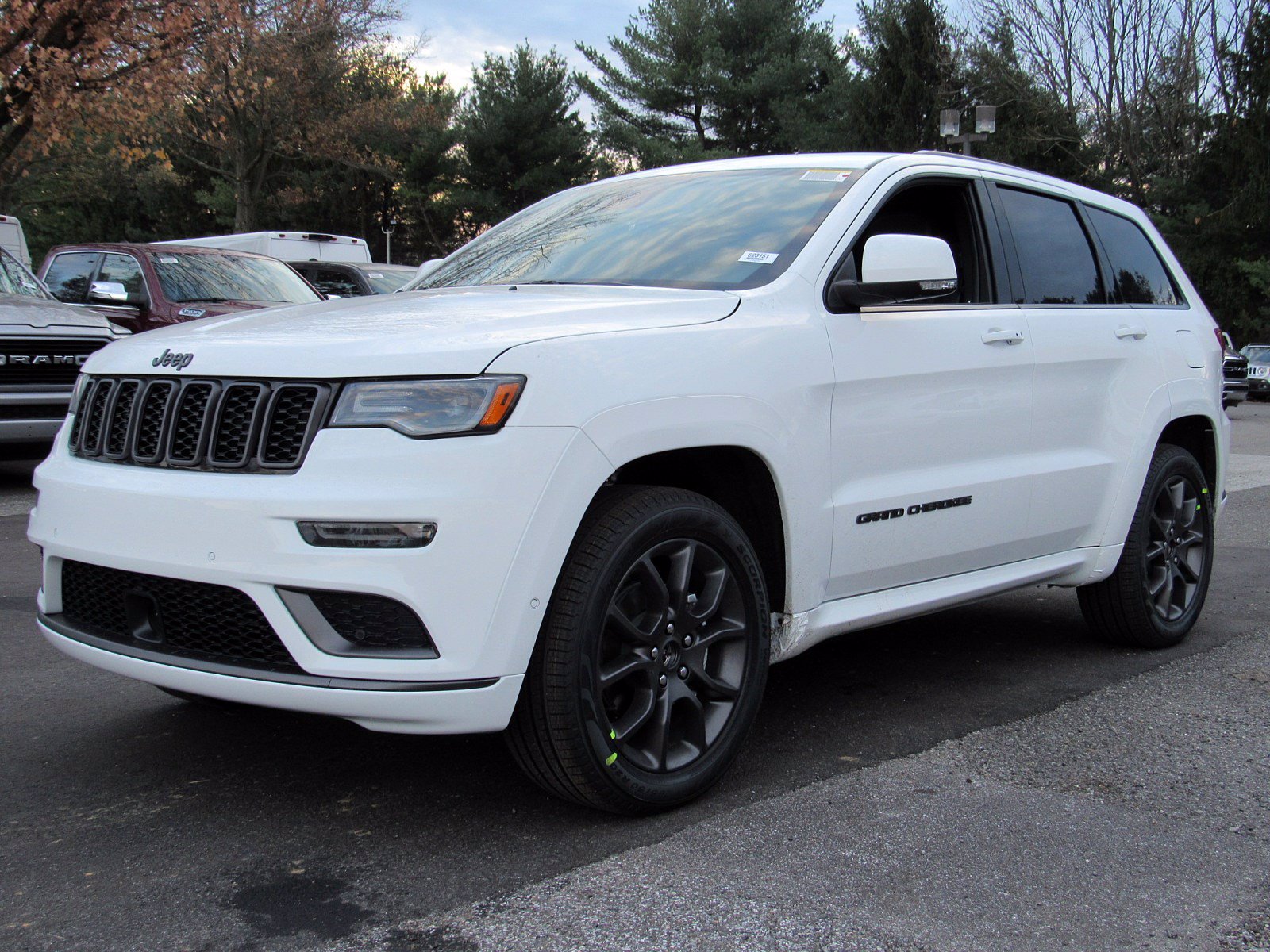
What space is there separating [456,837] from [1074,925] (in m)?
1.41

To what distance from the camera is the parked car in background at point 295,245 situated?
61.4 ft

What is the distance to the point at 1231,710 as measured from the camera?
14.2 feet

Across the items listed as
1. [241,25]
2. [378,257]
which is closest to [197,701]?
[241,25]

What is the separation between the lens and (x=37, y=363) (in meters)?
9.24

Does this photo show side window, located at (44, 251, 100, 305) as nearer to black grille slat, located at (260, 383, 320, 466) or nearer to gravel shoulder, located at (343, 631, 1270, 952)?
black grille slat, located at (260, 383, 320, 466)

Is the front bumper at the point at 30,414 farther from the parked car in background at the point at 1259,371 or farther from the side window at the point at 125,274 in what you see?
the parked car in background at the point at 1259,371

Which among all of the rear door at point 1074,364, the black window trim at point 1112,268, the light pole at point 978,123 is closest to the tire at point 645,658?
the rear door at point 1074,364

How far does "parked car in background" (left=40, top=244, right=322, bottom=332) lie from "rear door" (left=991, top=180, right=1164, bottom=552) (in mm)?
8237

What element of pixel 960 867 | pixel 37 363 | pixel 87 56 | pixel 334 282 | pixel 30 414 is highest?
pixel 87 56

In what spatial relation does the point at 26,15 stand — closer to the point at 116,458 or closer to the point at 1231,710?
the point at 116,458

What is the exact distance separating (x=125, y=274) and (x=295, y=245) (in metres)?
7.28

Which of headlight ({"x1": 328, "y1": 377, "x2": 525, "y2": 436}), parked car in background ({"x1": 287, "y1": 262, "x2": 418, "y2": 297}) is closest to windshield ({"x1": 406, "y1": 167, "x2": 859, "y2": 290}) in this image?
headlight ({"x1": 328, "y1": 377, "x2": 525, "y2": 436})

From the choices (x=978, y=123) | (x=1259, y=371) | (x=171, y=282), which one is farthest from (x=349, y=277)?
(x=1259, y=371)

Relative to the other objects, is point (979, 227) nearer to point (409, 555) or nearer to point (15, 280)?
point (409, 555)
